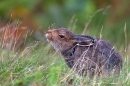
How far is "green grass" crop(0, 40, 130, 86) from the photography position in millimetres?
7281

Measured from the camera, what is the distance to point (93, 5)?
17891 mm

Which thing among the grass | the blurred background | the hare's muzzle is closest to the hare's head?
the hare's muzzle

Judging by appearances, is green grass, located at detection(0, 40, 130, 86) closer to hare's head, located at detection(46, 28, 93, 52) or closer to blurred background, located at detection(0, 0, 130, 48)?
hare's head, located at detection(46, 28, 93, 52)

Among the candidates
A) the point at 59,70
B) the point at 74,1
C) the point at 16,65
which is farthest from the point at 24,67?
the point at 74,1

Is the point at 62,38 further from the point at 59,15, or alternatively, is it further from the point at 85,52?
the point at 59,15

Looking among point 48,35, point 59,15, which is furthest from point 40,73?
point 59,15

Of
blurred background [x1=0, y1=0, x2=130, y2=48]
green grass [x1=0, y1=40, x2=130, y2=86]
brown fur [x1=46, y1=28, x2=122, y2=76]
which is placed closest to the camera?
green grass [x1=0, y1=40, x2=130, y2=86]

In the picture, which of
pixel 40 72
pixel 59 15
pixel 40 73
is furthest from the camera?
pixel 59 15

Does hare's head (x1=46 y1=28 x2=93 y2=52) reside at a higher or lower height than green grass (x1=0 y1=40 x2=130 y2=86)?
higher

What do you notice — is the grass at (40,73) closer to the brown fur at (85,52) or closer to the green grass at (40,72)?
the green grass at (40,72)

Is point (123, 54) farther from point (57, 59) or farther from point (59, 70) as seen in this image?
point (59, 70)

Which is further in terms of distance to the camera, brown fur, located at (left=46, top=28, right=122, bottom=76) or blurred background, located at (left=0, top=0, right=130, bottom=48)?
blurred background, located at (left=0, top=0, right=130, bottom=48)

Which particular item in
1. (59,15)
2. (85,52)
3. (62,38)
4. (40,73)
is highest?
(59,15)

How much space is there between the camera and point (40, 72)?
24.6ft
